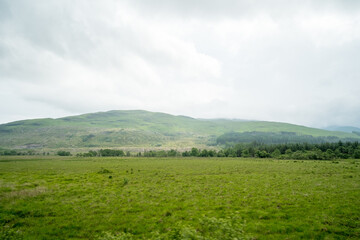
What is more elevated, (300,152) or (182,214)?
(182,214)

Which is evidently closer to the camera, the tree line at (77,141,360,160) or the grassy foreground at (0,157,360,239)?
the grassy foreground at (0,157,360,239)

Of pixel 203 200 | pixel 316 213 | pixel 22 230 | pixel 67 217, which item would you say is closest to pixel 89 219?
pixel 67 217

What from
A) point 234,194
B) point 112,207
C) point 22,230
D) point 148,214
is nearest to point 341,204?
point 234,194

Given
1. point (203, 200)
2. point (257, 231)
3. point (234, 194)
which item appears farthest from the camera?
point (234, 194)

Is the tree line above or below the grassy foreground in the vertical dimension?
below

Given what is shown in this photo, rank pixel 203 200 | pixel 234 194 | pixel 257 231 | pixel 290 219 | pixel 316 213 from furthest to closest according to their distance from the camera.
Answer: pixel 234 194 < pixel 203 200 < pixel 316 213 < pixel 290 219 < pixel 257 231

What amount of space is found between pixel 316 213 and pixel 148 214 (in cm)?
1590

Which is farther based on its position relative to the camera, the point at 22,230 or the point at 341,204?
the point at 341,204

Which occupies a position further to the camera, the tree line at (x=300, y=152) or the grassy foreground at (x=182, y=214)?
the tree line at (x=300, y=152)

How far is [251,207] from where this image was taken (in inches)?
667

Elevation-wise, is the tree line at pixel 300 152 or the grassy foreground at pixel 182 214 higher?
the grassy foreground at pixel 182 214

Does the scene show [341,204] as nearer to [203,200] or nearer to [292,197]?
[292,197]

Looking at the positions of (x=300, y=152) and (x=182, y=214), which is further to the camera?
(x=300, y=152)

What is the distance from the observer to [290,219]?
1380 cm
